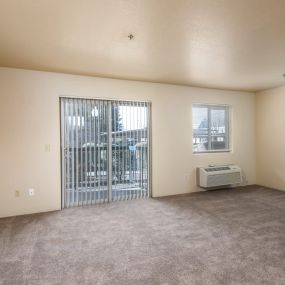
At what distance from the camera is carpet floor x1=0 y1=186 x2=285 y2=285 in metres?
2.04

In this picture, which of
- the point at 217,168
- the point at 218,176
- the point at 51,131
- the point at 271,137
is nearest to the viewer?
the point at 51,131

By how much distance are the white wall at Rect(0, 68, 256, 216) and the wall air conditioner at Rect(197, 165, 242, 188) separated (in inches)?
8.8

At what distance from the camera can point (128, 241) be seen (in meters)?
2.73

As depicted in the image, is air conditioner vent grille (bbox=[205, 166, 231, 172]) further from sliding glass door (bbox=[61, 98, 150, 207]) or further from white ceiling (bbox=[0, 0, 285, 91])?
white ceiling (bbox=[0, 0, 285, 91])

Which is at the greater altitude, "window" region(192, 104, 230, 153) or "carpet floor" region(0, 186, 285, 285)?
"window" region(192, 104, 230, 153)

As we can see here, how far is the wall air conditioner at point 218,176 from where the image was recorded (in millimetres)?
4949

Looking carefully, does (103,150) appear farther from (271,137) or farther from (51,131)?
(271,137)

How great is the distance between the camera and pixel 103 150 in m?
4.35

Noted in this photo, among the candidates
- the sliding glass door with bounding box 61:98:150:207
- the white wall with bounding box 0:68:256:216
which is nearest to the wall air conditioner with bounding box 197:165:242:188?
the white wall with bounding box 0:68:256:216

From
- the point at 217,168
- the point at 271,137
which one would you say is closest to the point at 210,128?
the point at 217,168

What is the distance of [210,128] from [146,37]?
3.37 metres

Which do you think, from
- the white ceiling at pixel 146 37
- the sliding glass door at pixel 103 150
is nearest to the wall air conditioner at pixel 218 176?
the sliding glass door at pixel 103 150

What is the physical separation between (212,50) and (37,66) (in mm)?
2677

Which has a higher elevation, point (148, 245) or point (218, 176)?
point (218, 176)
